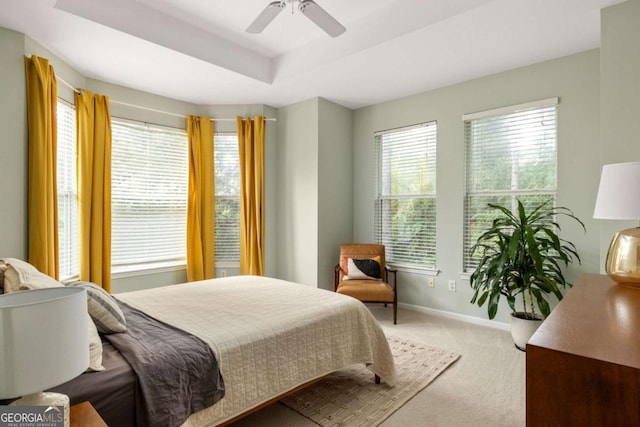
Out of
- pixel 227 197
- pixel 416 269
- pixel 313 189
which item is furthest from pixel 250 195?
pixel 416 269

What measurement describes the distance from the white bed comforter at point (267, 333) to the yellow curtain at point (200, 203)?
63.5 inches

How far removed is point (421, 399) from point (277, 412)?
0.92m

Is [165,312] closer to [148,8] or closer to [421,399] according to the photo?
[421,399]

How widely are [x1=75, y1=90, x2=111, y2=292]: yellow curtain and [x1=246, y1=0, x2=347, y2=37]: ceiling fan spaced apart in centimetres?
208

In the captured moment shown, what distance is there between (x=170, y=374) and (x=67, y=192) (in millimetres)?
2756

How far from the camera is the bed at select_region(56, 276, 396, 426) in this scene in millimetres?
1365

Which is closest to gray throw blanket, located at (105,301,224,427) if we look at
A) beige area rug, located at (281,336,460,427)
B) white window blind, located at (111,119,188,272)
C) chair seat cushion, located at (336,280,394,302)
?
beige area rug, located at (281,336,460,427)

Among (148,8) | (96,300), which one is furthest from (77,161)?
(96,300)

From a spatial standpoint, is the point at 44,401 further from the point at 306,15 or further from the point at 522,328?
the point at 522,328

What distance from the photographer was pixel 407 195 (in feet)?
13.9

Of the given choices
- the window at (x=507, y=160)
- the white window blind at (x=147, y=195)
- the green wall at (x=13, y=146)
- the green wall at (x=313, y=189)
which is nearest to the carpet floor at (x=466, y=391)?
the window at (x=507, y=160)

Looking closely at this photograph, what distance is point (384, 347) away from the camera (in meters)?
2.37

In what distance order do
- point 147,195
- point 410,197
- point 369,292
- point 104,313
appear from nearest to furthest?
point 104,313
point 369,292
point 147,195
point 410,197

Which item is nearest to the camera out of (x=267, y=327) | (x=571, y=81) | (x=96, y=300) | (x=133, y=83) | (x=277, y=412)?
(x=96, y=300)
